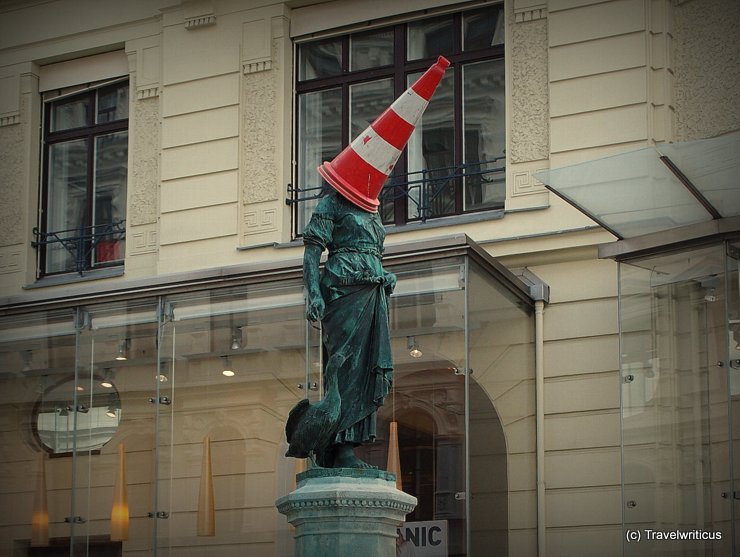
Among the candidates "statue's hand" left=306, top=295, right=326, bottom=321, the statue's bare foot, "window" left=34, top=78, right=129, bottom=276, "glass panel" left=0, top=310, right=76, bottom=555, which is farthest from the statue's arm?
"window" left=34, top=78, right=129, bottom=276

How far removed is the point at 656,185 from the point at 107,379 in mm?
6409

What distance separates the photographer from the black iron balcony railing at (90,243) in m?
20.4

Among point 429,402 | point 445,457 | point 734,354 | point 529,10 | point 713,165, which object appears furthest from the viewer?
point 529,10

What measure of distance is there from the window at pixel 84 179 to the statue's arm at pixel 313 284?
9.76m

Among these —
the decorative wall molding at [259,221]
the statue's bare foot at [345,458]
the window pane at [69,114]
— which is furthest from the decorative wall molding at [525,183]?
the statue's bare foot at [345,458]

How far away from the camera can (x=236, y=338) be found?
1739 centimetres

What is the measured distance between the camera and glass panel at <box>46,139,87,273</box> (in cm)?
2073

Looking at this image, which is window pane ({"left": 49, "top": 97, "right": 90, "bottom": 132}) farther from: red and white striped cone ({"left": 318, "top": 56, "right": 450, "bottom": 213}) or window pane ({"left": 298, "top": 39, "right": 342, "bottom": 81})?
red and white striped cone ({"left": 318, "top": 56, "right": 450, "bottom": 213})

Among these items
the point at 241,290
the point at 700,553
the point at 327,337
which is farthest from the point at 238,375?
the point at 327,337

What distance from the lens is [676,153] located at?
46.6 feet

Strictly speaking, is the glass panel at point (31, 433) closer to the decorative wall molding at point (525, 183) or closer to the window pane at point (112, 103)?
the window pane at point (112, 103)

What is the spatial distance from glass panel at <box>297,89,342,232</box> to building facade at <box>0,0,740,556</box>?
3cm

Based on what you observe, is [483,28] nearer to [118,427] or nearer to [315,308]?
[118,427]

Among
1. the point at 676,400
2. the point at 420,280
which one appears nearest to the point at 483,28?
the point at 420,280
